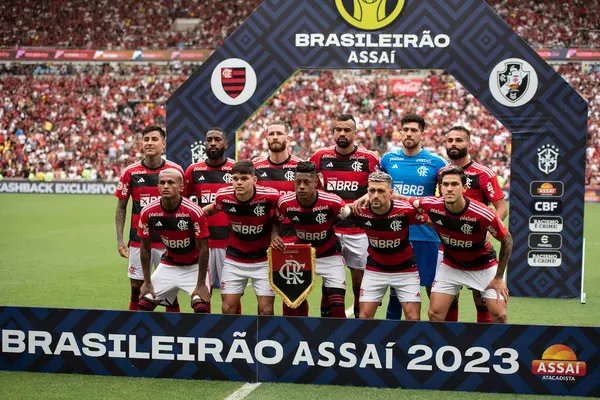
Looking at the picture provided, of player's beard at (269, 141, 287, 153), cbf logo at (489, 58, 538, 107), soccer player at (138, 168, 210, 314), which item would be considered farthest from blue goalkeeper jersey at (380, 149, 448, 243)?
cbf logo at (489, 58, 538, 107)

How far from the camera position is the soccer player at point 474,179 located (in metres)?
8.07

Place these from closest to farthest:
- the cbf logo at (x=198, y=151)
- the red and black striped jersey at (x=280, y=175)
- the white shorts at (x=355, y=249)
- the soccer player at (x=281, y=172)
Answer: the soccer player at (x=281, y=172) → the red and black striped jersey at (x=280, y=175) → the white shorts at (x=355, y=249) → the cbf logo at (x=198, y=151)

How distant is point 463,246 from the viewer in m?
7.26

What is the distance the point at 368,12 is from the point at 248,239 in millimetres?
4426

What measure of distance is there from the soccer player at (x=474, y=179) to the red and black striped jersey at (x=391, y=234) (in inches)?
40.5

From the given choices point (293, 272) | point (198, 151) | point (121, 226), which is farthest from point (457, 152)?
point (198, 151)

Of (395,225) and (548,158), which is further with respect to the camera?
(548,158)

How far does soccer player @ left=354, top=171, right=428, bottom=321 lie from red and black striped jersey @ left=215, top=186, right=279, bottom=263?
0.90 meters

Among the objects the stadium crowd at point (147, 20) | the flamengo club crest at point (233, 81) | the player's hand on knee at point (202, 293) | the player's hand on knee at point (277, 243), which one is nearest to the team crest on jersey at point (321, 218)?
the player's hand on knee at point (277, 243)

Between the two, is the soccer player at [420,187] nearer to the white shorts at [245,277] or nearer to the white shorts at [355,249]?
the white shorts at [355,249]

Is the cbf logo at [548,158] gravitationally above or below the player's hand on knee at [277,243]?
above

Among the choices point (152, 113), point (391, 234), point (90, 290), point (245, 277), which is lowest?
point (90, 290)

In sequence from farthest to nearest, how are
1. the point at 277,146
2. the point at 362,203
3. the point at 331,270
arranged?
the point at 277,146 → the point at 331,270 → the point at 362,203

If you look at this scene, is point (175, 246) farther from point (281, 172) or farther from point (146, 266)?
point (281, 172)
